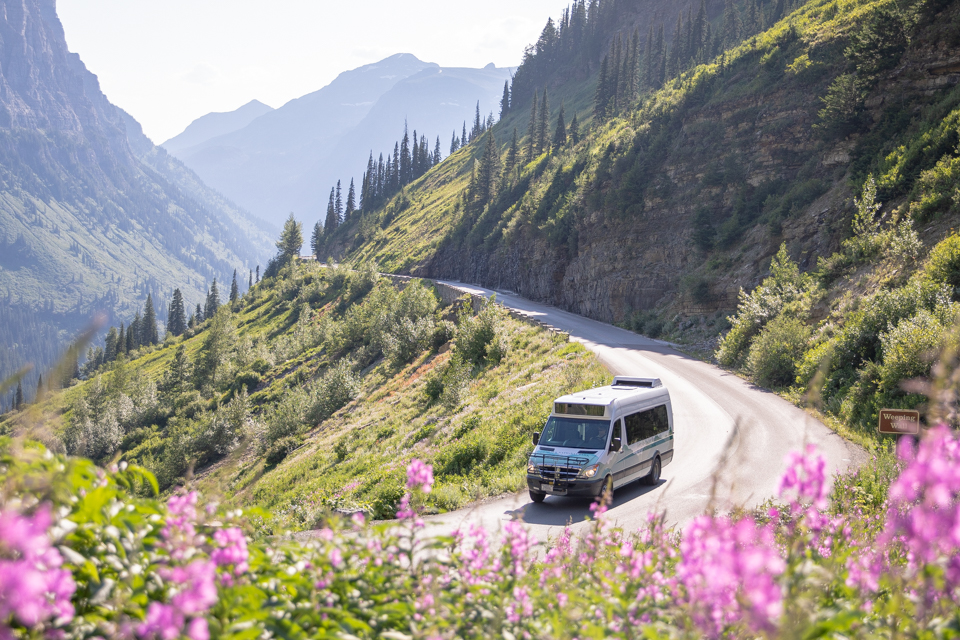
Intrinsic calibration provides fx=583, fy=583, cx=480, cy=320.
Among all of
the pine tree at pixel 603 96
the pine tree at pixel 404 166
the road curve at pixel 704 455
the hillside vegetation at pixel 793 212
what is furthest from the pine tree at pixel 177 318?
the road curve at pixel 704 455

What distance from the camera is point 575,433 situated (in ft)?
44.7

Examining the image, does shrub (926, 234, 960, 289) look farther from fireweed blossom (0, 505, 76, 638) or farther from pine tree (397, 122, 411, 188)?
pine tree (397, 122, 411, 188)

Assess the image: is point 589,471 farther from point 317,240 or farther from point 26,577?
point 317,240

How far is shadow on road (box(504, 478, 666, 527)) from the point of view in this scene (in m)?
12.0

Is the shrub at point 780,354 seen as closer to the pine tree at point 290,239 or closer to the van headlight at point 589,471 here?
the van headlight at point 589,471

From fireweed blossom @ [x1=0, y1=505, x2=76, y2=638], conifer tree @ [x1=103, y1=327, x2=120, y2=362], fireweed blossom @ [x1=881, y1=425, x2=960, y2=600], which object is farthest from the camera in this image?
conifer tree @ [x1=103, y1=327, x2=120, y2=362]

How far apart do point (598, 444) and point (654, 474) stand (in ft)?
8.02

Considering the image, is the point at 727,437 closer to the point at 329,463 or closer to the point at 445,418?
the point at 445,418

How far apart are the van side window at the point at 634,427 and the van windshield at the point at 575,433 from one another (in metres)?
0.71

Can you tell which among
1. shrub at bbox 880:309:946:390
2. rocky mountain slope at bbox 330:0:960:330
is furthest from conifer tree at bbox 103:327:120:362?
shrub at bbox 880:309:946:390

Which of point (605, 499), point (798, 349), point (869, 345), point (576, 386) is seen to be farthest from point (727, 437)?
point (605, 499)

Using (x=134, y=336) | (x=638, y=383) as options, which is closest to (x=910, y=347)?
(x=638, y=383)

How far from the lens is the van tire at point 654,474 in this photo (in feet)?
47.5

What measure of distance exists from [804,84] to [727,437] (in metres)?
36.5
